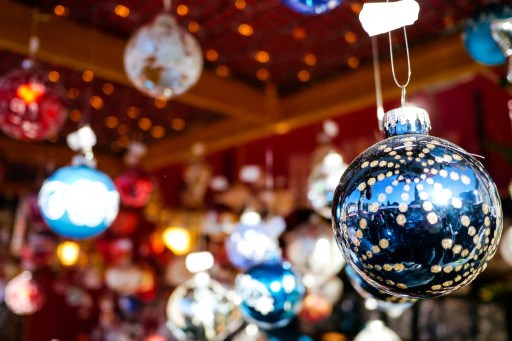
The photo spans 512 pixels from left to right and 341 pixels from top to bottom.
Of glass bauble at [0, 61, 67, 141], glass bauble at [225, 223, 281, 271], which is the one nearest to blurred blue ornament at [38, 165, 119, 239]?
glass bauble at [0, 61, 67, 141]

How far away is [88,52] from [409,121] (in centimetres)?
318

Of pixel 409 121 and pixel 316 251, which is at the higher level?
pixel 409 121

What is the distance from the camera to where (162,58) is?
2.19 meters

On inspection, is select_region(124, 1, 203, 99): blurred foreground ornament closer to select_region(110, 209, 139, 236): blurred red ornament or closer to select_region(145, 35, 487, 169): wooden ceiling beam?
select_region(145, 35, 487, 169): wooden ceiling beam

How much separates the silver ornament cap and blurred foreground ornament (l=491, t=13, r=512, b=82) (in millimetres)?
1098

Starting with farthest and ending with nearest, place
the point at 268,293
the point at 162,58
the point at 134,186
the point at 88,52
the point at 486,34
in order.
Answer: the point at 88,52, the point at 134,186, the point at 486,34, the point at 162,58, the point at 268,293

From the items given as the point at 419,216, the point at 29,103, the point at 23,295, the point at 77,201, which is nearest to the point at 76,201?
the point at 77,201

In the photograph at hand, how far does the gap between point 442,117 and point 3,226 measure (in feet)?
23.3

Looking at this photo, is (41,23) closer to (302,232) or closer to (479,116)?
(302,232)

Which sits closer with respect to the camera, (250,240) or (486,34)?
(486,34)

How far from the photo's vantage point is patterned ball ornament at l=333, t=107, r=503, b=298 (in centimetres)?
92

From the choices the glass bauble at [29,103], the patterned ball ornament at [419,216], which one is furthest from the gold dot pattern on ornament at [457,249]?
the glass bauble at [29,103]

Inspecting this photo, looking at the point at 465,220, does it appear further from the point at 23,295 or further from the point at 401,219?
the point at 23,295

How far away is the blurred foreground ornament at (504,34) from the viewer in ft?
6.71
